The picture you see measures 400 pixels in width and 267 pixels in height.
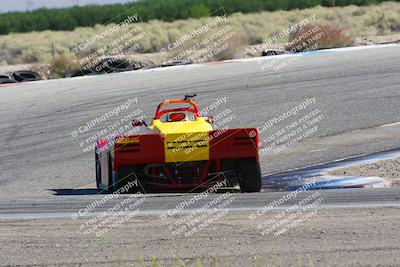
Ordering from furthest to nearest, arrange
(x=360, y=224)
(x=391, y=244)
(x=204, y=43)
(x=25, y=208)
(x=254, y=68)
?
(x=204, y=43)
(x=254, y=68)
(x=25, y=208)
(x=360, y=224)
(x=391, y=244)

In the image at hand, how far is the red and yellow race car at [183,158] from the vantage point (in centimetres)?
1120

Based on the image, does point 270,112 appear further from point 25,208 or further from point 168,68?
point 25,208

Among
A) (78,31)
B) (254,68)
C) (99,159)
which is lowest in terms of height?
(78,31)

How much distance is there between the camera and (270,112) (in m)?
20.0

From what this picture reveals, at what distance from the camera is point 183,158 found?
1128 centimetres

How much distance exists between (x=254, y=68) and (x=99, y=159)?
12.9 metres

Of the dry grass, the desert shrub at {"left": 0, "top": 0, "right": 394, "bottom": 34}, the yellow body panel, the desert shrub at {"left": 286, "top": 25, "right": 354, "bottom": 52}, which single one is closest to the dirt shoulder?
the yellow body panel

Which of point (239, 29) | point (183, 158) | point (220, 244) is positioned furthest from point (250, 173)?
point (239, 29)

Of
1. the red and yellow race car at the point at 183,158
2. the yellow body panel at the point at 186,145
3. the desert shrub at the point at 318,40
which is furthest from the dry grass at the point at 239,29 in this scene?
the yellow body panel at the point at 186,145

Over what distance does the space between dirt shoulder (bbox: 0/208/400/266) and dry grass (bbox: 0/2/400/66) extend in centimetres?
3024

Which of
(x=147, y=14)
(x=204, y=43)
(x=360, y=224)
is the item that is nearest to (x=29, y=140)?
(x=360, y=224)

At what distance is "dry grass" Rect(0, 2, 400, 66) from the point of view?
43438 millimetres

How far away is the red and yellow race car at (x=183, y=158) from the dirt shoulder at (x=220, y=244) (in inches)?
97.1

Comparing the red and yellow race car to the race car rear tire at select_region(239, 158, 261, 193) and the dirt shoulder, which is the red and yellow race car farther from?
the dirt shoulder
